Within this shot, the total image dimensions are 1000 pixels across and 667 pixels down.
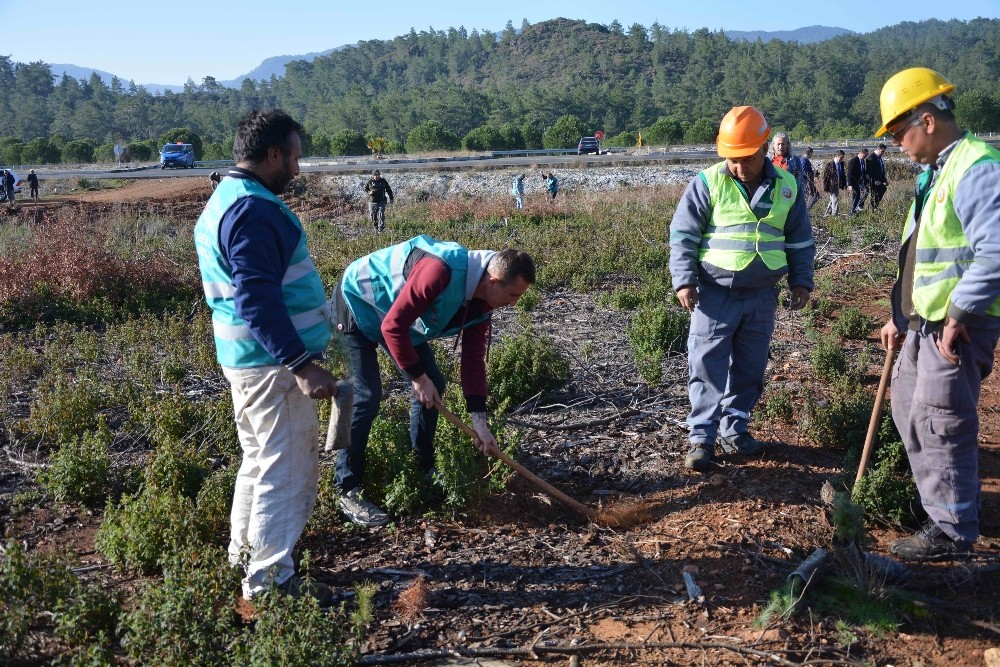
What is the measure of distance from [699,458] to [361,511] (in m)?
1.86

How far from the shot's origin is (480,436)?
380 cm

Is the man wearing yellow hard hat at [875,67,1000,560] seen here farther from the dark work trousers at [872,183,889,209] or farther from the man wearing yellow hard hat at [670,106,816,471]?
the dark work trousers at [872,183,889,209]

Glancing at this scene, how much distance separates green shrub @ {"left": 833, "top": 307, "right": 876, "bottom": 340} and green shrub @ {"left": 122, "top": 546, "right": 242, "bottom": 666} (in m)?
5.98

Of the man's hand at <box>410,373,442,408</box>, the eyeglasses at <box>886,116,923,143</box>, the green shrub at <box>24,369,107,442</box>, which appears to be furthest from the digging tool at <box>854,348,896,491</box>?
the green shrub at <box>24,369,107,442</box>

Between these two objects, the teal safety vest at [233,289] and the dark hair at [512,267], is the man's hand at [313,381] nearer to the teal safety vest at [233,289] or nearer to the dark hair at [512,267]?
the teal safety vest at [233,289]

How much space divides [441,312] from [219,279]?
104 centimetres

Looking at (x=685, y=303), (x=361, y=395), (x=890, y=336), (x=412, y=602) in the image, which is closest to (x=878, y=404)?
(x=890, y=336)

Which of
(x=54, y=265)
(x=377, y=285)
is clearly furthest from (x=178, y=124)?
(x=377, y=285)

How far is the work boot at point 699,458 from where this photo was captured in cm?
452

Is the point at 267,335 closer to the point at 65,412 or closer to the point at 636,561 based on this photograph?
the point at 636,561

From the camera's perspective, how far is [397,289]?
148 inches

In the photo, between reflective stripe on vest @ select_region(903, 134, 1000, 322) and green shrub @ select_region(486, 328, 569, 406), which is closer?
reflective stripe on vest @ select_region(903, 134, 1000, 322)

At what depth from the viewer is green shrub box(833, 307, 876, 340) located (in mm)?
7258

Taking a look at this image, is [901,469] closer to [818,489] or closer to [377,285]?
[818,489]
